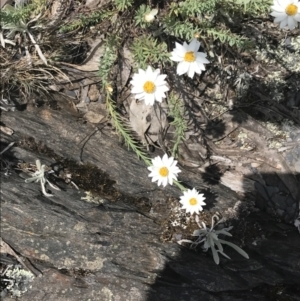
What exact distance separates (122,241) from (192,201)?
1.74 feet

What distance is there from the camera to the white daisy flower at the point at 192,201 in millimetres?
2756

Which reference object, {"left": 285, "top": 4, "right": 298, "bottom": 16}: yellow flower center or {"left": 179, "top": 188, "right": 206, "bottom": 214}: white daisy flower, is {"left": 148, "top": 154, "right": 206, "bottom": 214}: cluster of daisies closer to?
{"left": 179, "top": 188, "right": 206, "bottom": 214}: white daisy flower

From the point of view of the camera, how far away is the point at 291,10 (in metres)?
2.51

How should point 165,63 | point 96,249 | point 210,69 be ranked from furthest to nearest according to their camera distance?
point 210,69, point 165,63, point 96,249

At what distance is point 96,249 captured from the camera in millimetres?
2660

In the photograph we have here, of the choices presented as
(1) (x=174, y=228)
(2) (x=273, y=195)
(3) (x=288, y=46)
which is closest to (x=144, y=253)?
(1) (x=174, y=228)

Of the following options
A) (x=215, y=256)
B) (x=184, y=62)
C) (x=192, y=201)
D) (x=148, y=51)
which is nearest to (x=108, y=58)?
(x=148, y=51)

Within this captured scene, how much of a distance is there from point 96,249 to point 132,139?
2.92ft

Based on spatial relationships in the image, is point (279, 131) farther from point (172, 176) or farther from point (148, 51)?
point (148, 51)

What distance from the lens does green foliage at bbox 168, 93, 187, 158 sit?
2.85 metres

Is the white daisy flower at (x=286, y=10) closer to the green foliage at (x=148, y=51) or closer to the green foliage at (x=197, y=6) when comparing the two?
the green foliage at (x=197, y=6)

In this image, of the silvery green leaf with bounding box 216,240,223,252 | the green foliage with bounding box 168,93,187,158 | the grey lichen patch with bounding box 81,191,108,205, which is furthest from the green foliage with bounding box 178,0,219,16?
the silvery green leaf with bounding box 216,240,223,252

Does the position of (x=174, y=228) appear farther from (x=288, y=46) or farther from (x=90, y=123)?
(x=288, y=46)

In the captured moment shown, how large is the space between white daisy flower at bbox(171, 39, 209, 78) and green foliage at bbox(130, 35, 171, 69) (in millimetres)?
158
